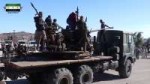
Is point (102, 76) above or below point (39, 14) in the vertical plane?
below

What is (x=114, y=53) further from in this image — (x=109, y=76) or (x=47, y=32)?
(x=47, y=32)

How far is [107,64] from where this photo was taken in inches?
645

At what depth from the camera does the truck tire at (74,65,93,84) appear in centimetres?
1362

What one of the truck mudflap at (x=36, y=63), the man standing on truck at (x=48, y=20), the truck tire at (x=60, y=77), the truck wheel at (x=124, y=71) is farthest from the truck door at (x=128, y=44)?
the truck tire at (x=60, y=77)

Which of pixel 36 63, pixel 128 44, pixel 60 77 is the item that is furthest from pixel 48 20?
pixel 128 44

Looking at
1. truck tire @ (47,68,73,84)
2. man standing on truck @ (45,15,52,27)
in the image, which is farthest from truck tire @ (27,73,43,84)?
man standing on truck @ (45,15,52,27)

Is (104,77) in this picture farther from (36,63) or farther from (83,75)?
(36,63)

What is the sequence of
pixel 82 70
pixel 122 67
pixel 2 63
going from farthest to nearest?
pixel 122 67, pixel 82 70, pixel 2 63

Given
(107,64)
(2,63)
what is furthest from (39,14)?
(107,64)

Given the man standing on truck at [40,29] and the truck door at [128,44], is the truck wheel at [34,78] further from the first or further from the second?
the truck door at [128,44]

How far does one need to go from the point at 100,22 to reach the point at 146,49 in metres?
23.5

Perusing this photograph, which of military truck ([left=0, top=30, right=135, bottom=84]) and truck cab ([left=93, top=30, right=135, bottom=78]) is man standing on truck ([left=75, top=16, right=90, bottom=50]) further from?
truck cab ([left=93, top=30, right=135, bottom=78])

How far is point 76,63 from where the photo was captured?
1366 centimetres

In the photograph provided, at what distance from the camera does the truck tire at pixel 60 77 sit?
12133 mm
